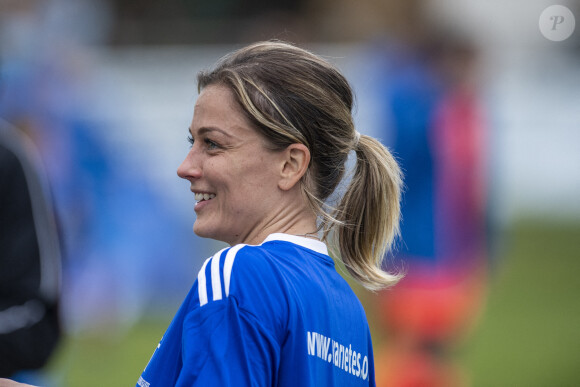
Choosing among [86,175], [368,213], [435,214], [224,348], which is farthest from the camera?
[86,175]

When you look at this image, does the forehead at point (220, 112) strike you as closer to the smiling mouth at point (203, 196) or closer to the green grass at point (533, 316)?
the smiling mouth at point (203, 196)

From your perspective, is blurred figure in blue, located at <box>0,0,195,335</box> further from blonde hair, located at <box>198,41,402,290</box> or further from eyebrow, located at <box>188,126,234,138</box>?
eyebrow, located at <box>188,126,234,138</box>

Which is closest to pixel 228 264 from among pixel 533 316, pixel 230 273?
pixel 230 273

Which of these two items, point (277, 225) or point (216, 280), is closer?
point (216, 280)

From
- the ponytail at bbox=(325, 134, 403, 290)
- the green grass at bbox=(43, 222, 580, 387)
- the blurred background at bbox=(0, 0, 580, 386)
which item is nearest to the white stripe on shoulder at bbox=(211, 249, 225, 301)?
the ponytail at bbox=(325, 134, 403, 290)

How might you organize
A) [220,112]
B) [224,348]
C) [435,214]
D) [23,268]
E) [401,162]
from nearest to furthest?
1. [224,348]
2. [220,112]
3. [23,268]
4. [435,214]
5. [401,162]

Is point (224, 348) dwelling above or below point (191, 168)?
below

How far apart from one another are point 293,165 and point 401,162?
3.43 m

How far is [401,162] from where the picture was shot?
534 centimetres

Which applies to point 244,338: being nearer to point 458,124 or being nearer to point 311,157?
point 311,157

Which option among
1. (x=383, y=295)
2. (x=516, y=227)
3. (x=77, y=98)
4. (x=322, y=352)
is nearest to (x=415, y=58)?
(x=383, y=295)

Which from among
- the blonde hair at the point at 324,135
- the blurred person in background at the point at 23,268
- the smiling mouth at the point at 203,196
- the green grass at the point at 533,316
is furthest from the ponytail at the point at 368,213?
the green grass at the point at 533,316

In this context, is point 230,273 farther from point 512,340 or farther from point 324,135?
point 512,340

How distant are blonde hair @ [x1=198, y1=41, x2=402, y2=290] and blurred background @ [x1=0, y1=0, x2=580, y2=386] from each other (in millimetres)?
1256
